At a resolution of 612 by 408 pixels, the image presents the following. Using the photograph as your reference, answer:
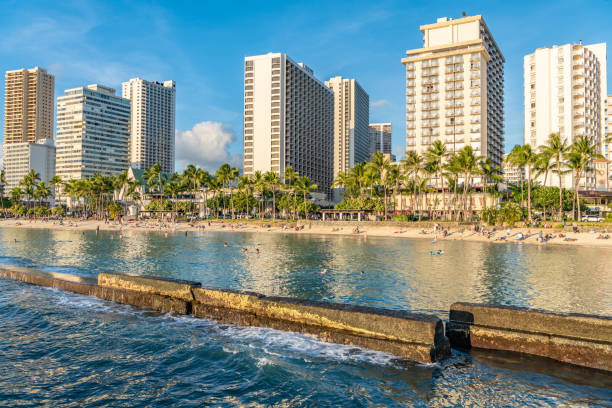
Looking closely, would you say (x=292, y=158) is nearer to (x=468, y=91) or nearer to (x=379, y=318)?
(x=468, y=91)

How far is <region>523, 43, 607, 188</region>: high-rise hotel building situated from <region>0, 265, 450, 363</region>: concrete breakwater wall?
394 ft

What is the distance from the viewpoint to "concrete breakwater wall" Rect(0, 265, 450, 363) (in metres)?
10.3

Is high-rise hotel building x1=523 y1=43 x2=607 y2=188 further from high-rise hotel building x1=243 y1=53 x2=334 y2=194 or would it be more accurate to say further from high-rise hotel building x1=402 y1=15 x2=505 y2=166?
high-rise hotel building x1=243 y1=53 x2=334 y2=194

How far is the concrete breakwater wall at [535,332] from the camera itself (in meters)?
9.65

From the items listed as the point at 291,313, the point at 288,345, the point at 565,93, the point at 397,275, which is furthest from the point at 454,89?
the point at 288,345

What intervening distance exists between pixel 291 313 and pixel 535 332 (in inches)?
271

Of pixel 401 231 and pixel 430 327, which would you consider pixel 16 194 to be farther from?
pixel 430 327

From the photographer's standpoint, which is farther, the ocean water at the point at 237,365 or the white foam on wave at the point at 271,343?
the white foam on wave at the point at 271,343

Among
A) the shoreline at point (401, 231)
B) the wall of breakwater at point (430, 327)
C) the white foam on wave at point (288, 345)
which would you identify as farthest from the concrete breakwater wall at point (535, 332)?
the shoreline at point (401, 231)

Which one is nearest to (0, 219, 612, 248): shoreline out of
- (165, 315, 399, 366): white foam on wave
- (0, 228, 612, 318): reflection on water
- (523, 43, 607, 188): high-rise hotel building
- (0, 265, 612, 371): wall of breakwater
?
(0, 228, 612, 318): reflection on water

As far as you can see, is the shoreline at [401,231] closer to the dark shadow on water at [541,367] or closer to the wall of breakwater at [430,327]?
the wall of breakwater at [430,327]

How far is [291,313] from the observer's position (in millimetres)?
12422

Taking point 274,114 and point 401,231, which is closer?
point 401,231

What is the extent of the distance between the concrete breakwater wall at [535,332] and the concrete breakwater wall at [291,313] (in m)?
1.18
